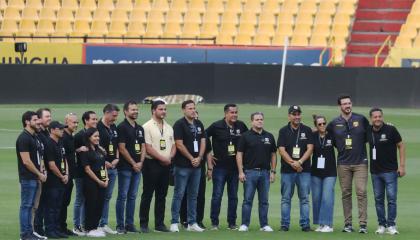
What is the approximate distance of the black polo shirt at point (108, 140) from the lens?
18.5m

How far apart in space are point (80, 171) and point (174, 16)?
35.1 m

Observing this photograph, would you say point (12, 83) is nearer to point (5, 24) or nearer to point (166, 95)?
point (166, 95)

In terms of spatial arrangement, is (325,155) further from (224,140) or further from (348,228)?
(224,140)

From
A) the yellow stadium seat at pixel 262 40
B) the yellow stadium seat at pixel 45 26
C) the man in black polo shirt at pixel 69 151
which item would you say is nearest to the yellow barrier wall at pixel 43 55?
the yellow stadium seat at pixel 45 26

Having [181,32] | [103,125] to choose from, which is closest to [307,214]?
[103,125]

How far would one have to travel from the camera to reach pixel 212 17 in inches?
2078

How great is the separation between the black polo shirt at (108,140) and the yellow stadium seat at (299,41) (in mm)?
32363

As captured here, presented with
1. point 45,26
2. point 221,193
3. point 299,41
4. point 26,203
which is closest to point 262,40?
point 299,41

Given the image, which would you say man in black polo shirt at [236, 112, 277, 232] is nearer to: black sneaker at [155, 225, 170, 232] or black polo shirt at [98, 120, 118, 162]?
black sneaker at [155, 225, 170, 232]

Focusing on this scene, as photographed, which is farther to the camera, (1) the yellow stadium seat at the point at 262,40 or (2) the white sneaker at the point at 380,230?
(1) the yellow stadium seat at the point at 262,40

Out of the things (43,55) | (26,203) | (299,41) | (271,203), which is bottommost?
(271,203)

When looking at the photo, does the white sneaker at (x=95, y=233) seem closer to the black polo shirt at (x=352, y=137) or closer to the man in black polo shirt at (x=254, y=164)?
the man in black polo shirt at (x=254, y=164)

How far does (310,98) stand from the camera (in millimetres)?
46875

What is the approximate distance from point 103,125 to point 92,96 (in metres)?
27.9
